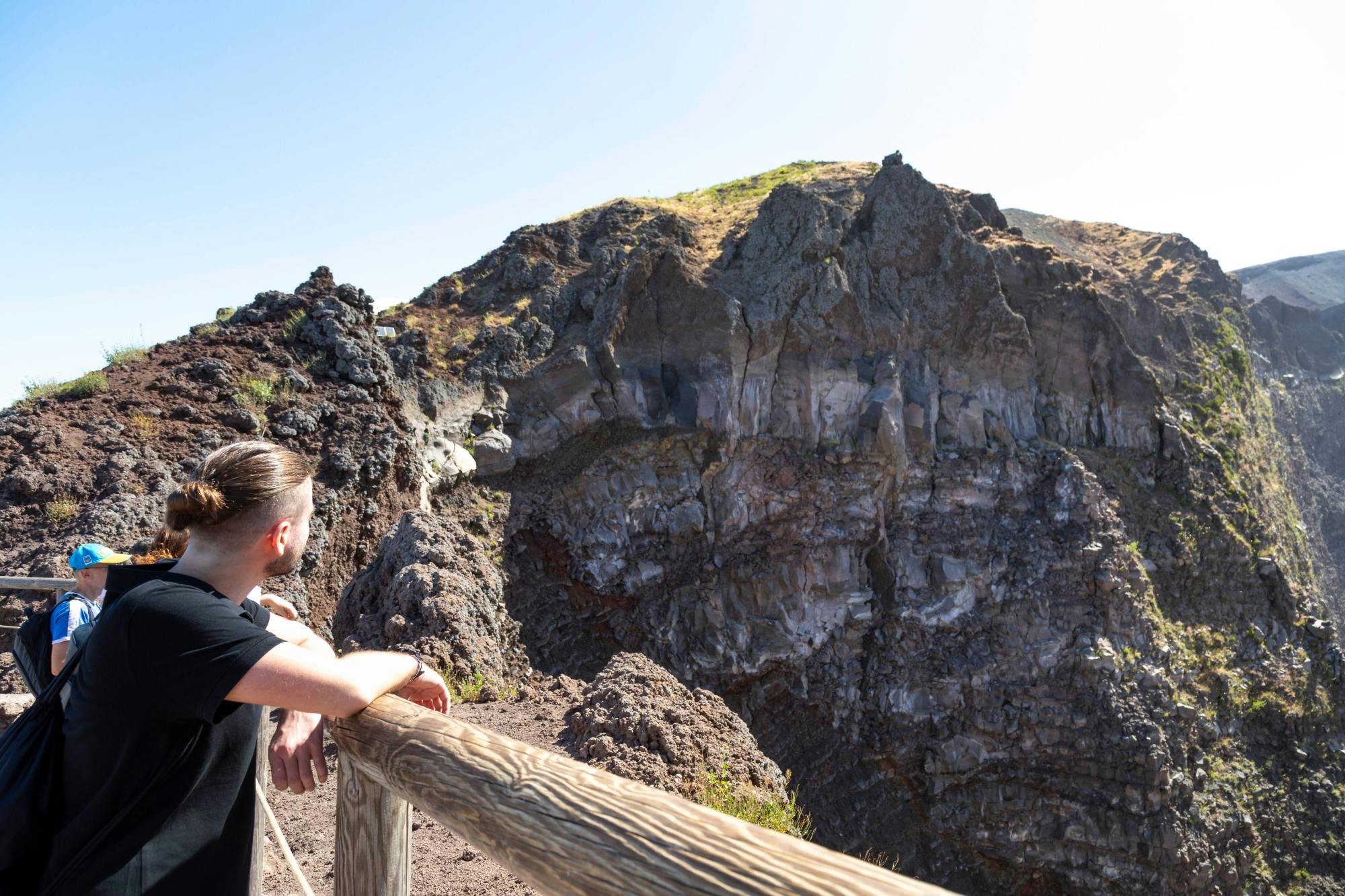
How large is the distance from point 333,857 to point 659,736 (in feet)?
8.31

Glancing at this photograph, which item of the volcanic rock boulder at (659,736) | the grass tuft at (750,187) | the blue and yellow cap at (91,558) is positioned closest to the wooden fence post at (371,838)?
the blue and yellow cap at (91,558)

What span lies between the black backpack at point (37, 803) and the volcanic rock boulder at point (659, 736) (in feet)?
Answer: 14.8

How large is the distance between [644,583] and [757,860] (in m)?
18.2

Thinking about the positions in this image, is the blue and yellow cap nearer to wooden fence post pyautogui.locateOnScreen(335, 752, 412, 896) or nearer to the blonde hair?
wooden fence post pyautogui.locateOnScreen(335, 752, 412, 896)

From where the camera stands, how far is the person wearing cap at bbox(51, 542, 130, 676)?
155 inches

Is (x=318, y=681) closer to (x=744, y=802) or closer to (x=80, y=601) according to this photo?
(x=80, y=601)

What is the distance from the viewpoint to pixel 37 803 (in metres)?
1.63

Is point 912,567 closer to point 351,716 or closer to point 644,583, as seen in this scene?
point 644,583

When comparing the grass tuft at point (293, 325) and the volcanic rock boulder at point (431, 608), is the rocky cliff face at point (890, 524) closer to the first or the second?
the grass tuft at point (293, 325)

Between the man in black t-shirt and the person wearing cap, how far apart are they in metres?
2.15

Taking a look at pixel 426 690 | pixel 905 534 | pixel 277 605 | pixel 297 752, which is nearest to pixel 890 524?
pixel 905 534

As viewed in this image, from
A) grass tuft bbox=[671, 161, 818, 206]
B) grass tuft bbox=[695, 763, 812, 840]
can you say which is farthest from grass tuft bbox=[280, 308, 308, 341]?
grass tuft bbox=[671, 161, 818, 206]

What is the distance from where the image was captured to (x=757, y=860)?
1.21m

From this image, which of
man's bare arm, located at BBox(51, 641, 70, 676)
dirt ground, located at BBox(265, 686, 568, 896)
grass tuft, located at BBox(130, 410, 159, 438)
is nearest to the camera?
man's bare arm, located at BBox(51, 641, 70, 676)
